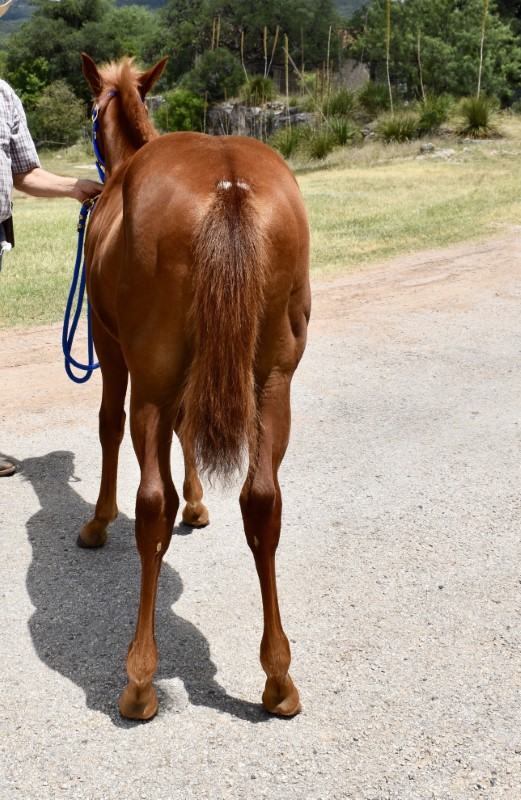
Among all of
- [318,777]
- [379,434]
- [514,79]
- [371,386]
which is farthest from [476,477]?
[514,79]

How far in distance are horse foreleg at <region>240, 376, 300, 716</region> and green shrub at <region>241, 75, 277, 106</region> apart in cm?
3015

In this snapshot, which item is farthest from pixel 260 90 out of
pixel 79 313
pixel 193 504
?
pixel 193 504

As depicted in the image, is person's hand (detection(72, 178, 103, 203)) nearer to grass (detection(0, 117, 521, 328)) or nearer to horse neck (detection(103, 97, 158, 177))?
horse neck (detection(103, 97, 158, 177))

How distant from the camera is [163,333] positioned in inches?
104

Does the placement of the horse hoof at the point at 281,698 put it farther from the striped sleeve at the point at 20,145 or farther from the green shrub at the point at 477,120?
the green shrub at the point at 477,120

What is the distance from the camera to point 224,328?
254 centimetres

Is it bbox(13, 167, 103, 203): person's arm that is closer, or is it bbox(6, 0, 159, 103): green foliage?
bbox(13, 167, 103, 203): person's arm

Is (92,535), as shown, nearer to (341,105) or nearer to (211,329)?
(211,329)

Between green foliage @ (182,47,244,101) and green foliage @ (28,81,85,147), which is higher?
green foliage @ (182,47,244,101)

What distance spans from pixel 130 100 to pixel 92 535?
2.03 meters

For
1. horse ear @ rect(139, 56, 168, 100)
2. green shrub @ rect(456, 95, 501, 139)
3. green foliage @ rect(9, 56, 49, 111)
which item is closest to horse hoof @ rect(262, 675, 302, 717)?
horse ear @ rect(139, 56, 168, 100)

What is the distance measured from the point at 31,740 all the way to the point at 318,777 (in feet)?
3.03

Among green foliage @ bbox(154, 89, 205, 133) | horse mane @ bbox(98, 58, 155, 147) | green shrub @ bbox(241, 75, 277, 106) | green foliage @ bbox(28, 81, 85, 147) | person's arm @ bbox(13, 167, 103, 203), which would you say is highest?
horse mane @ bbox(98, 58, 155, 147)

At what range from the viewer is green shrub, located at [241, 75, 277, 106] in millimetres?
31633
